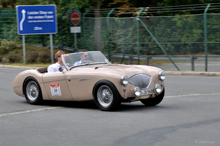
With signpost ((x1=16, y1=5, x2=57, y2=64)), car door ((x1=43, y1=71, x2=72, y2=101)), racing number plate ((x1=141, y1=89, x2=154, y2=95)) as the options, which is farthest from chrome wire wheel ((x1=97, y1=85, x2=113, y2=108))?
signpost ((x1=16, y1=5, x2=57, y2=64))

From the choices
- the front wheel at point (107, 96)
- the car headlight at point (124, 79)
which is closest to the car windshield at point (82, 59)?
the front wheel at point (107, 96)

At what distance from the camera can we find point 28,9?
25719 mm

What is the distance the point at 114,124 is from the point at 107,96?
148 centimetres

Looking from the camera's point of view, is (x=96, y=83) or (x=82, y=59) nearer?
(x=96, y=83)

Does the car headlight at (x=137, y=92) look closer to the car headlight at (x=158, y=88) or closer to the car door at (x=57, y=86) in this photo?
the car headlight at (x=158, y=88)

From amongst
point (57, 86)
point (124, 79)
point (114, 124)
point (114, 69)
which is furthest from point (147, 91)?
point (57, 86)

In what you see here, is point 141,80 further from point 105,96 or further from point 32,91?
point 32,91

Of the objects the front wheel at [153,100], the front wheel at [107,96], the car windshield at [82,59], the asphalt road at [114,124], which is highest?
the car windshield at [82,59]

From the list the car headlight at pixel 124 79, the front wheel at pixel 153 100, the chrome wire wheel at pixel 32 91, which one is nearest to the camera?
the car headlight at pixel 124 79

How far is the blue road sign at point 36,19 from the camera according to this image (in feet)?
84.2

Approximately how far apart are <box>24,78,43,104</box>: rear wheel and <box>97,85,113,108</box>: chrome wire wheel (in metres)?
2.03

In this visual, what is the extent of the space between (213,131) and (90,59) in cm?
432

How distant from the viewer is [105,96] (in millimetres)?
9164

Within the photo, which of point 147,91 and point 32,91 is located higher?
point 147,91
